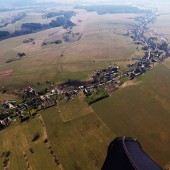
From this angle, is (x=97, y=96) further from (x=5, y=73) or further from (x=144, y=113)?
(x=5, y=73)

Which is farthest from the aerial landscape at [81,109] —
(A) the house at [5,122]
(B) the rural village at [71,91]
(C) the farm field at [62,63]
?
(C) the farm field at [62,63]

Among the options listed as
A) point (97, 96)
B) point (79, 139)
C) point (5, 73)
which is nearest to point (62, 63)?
point (5, 73)

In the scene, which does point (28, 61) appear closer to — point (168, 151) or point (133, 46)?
point (133, 46)

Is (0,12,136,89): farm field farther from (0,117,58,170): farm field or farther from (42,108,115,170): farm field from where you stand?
(0,117,58,170): farm field

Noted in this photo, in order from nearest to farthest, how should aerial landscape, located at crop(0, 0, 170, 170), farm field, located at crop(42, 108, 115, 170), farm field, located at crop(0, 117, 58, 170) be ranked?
farm field, located at crop(42, 108, 115, 170) < farm field, located at crop(0, 117, 58, 170) < aerial landscape, located at crop(0, 0, 170, 170)

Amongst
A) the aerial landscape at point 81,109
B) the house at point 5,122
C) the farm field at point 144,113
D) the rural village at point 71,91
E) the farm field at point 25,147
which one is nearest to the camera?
the farm field at point 25,147

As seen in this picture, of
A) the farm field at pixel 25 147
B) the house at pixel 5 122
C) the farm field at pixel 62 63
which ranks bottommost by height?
the farm field at pixel 62 63

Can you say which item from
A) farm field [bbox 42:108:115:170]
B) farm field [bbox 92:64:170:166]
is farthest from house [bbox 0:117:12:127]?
farm field [bbox 92:64:170:166]

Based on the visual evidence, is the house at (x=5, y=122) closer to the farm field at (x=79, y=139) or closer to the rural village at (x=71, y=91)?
the rural village at (x=71, y=91)
